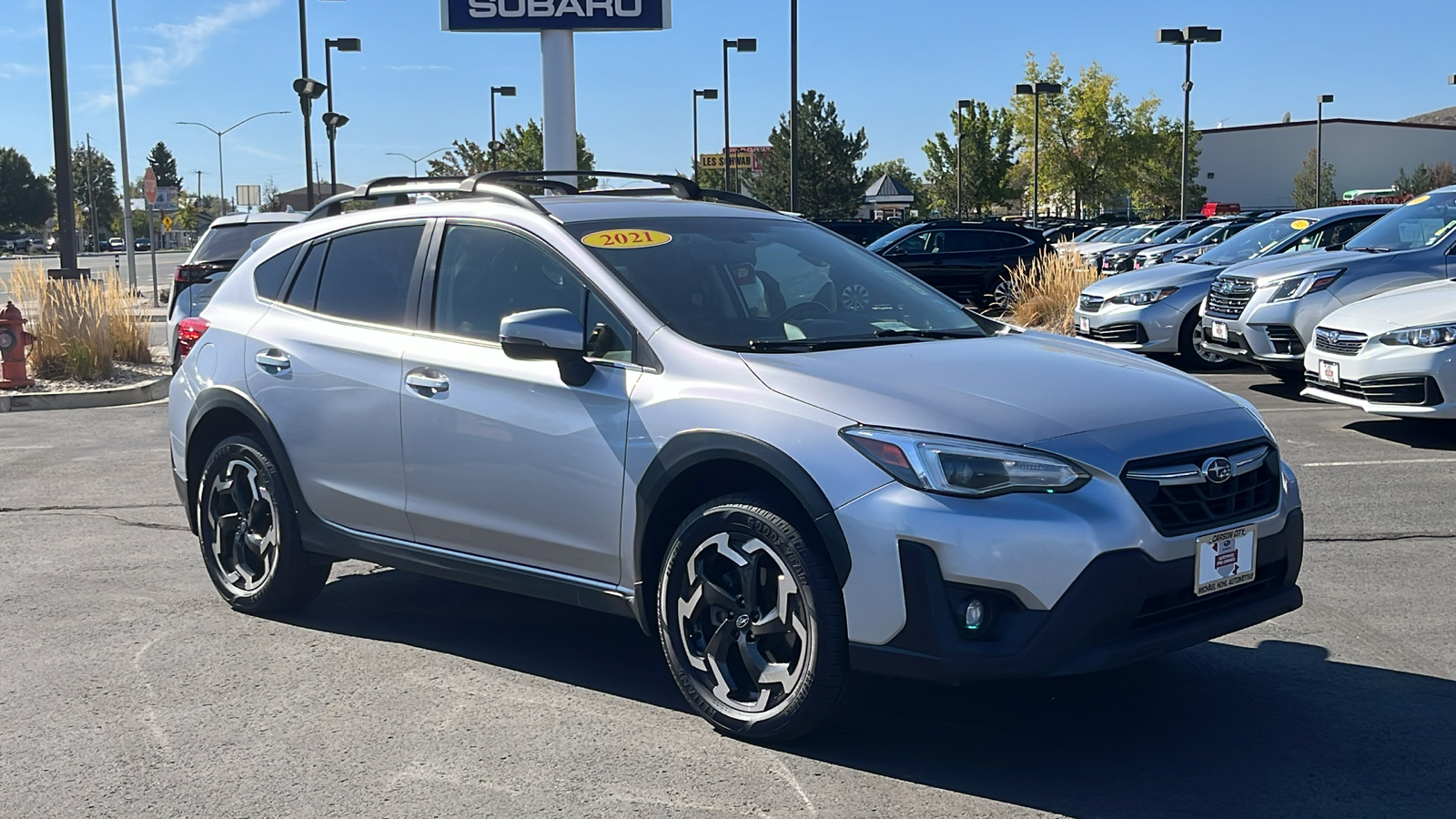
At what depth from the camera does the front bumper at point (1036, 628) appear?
12.0 ft

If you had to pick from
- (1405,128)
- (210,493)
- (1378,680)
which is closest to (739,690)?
(1378,680)

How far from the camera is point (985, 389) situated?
4035 millimetres

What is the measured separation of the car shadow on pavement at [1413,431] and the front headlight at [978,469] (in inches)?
271

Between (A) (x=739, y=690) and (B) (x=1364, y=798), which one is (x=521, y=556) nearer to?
(A) (x=739, y=690)

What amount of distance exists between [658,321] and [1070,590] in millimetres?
1591

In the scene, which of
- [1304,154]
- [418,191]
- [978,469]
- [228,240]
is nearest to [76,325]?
[228,240]

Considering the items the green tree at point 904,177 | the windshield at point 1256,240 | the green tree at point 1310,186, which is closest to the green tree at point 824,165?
the green tree at point 904,177

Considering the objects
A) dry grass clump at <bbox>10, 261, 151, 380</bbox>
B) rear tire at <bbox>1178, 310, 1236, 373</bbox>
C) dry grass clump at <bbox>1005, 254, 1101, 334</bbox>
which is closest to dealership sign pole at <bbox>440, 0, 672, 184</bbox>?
dry grass clump at <bbox>1005, 254, 1101, 334</bbox>

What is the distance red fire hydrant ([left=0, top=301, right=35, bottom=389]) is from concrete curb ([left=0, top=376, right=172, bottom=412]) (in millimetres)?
424

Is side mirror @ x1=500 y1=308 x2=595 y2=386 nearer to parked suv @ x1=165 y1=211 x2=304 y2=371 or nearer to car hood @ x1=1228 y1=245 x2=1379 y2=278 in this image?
parked suv @ x1=165 y1=211 x2=304 y2=371

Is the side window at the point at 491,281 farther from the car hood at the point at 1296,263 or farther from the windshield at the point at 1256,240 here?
Result: the windshield at the point at 1256,240

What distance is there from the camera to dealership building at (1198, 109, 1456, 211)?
101 metres

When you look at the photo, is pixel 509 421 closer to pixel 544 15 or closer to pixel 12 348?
pixel 12 348

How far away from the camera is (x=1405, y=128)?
4018 inches
